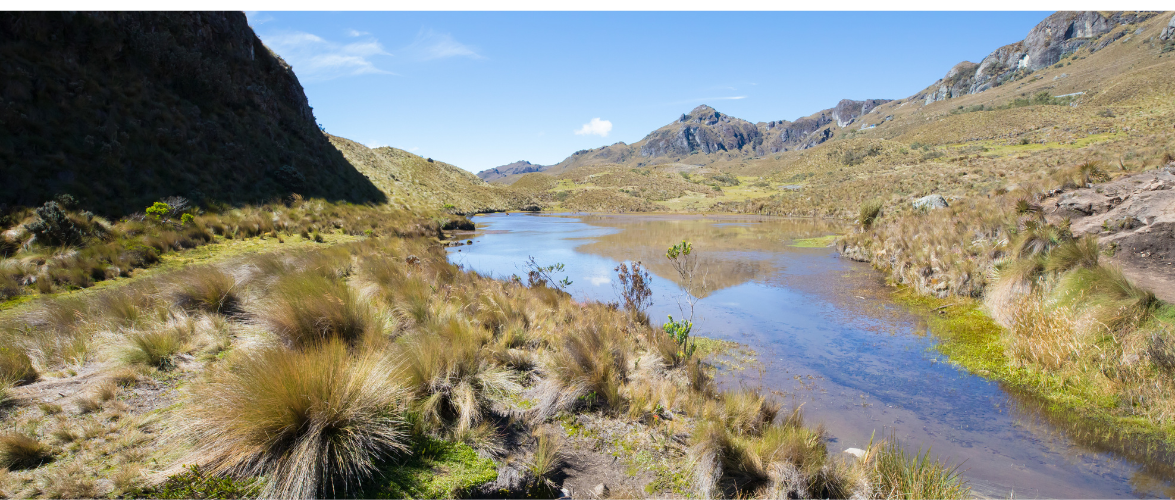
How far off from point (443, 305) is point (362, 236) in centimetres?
1058

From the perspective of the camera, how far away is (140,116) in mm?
11891

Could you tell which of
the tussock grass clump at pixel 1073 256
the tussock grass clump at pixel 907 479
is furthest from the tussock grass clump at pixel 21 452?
the tussock grass clump at pixel 1073 256

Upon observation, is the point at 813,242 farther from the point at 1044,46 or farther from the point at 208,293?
the point at 1044,46

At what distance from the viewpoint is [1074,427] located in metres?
4.45

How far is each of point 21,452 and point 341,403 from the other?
1.73 meters

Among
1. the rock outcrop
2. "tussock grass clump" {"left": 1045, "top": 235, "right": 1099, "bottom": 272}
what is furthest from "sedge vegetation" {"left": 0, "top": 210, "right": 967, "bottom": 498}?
the rock outcrop

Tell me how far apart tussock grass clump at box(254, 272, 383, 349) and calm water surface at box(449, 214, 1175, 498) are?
487 cm

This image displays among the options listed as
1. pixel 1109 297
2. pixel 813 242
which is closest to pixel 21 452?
pixel 1109 297

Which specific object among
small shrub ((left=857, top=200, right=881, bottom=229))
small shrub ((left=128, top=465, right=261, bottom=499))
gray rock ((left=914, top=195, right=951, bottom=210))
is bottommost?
small shrub ((left=128, top=465, right=261, bottom=499))

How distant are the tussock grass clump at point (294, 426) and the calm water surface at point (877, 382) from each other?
426 centimetres

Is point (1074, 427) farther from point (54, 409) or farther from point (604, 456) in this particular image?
point (54, 409)

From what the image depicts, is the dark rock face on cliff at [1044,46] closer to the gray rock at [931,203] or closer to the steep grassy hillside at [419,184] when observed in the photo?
the gray rock at [931,203]

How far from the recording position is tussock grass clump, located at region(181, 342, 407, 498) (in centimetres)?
260

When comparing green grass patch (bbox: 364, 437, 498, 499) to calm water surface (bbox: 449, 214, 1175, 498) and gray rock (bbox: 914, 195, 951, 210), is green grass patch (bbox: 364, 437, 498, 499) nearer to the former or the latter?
calm water surface (bbox: 449, 214, 1175, 498)
